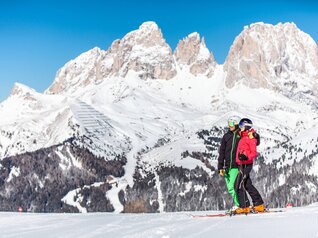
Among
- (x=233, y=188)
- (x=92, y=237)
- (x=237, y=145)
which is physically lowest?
(x=92, y=237)

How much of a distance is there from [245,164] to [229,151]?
0.92 m

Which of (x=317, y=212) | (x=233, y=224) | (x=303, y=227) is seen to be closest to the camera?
(x=303, y=227)

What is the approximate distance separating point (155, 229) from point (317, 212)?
639cm

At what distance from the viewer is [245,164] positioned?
2388 centimetres

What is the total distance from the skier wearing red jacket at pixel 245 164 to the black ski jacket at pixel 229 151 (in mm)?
342

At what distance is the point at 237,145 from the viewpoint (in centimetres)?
2412

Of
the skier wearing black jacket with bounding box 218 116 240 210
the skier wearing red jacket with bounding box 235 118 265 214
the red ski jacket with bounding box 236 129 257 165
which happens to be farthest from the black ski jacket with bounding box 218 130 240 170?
the red ski jacket with bounding box 236 129 257 165

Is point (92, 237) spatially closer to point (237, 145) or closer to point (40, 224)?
point (40, 224)

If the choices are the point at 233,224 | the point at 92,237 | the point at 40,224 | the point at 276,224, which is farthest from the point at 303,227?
the point at 40,224

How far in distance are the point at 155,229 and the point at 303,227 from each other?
16.0 ft

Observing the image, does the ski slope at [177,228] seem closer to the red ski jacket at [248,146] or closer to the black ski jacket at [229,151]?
the red ski jacket at [248,146]

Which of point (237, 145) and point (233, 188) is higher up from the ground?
point (237, 145)

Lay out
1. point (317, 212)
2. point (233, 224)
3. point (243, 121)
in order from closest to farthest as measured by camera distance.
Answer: point (233, 224) → point (317, 212) → point (243, 121)

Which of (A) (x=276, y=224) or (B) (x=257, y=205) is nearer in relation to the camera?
(A) (x=276, y=224)
